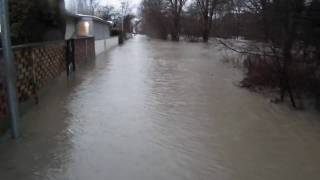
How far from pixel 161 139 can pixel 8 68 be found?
240 centimetres

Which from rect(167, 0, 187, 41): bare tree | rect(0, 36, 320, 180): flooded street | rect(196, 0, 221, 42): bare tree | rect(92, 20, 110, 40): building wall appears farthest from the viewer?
rect(167, 0, 187, 41): bare tree

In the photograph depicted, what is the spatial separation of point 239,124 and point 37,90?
4448 millimetres

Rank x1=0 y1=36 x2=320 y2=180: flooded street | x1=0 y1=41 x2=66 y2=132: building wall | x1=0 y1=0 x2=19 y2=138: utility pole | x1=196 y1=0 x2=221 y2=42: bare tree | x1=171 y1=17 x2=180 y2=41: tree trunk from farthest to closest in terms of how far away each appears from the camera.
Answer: x1=171 y1=17 x2=180 y2=41: tree trunk → x1=196 y1=0 x2=221 y2=42: bare tree → x1=0 y1=41 x2=66 y2=132: building wall → x1=0 y1=0 x2=19 y2=138: utility pole → x1=0 y1=36 x2=320 y2=180: flooded street

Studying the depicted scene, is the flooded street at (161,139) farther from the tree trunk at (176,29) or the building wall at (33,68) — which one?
the tree trunk at (176,29)

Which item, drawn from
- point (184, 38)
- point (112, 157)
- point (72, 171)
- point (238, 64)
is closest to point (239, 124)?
point (112, 157)

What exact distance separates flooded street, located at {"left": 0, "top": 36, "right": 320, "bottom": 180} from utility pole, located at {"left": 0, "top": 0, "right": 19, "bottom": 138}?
32 cm

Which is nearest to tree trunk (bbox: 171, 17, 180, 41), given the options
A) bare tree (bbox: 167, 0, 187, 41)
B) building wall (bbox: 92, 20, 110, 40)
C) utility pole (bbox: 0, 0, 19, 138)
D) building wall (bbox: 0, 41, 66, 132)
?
bare tree (bbox: 167, 0, 187, 41)

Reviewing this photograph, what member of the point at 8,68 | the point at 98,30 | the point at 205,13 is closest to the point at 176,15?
the point at 205,13

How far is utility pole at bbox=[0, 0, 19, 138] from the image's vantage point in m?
6.61

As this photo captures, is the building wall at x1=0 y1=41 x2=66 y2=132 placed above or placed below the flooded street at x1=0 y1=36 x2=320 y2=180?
above

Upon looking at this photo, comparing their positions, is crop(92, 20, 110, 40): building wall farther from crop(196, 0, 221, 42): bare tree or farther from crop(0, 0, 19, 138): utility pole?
crop(0, 0, 19, 138): utility pole

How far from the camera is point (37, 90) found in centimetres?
1009

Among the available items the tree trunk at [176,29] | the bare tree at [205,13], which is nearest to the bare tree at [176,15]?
the tree trunk at [176,29]

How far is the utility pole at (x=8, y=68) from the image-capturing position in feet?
21.7
